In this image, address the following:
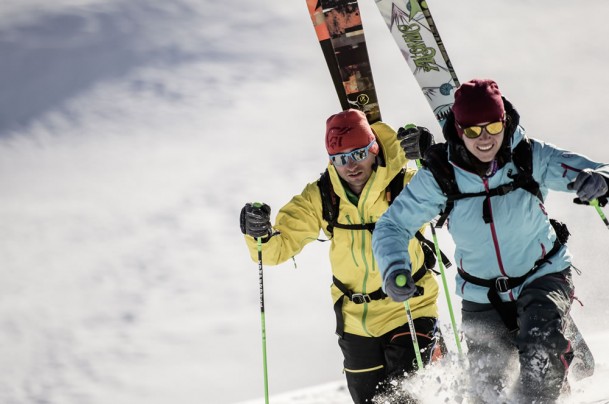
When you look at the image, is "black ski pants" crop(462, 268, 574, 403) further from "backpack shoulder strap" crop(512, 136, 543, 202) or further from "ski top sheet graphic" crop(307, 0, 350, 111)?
"ski top sheet graphic" crop(307, 0, 350, 111)

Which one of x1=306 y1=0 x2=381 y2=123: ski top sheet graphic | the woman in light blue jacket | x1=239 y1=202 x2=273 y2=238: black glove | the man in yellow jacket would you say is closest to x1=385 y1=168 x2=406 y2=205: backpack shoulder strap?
the man in yellow jacket

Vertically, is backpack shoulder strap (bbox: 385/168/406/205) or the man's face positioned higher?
the man's face

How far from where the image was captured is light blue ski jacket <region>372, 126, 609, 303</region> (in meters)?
4.17

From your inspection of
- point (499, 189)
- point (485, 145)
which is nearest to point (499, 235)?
point (499, 189)

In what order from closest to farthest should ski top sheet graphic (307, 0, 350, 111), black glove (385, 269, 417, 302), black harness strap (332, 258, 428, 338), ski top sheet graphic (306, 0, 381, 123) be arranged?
black glove (385, 269, 417, 302) → black harness strap (332, 258, 428, 338) → ski top sheet graphic (306, 0, 381, 123) → ski top sheet graphic (307, 0, 350, 111)

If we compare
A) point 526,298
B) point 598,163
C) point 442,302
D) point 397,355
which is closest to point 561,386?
point 526,298

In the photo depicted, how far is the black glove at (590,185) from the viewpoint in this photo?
3.84 m

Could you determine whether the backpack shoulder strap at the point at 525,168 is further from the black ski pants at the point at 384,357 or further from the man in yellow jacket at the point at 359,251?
the black ski pants at the point at 384,357

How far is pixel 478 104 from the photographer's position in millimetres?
4070

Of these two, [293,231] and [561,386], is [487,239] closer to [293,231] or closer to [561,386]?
[561,386]

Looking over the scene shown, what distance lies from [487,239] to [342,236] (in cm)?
145

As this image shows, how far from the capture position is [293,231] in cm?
567

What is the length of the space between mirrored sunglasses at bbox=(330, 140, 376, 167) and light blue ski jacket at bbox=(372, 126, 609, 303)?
46.0 inches

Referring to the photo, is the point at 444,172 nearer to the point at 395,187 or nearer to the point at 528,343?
the point at 528,343
